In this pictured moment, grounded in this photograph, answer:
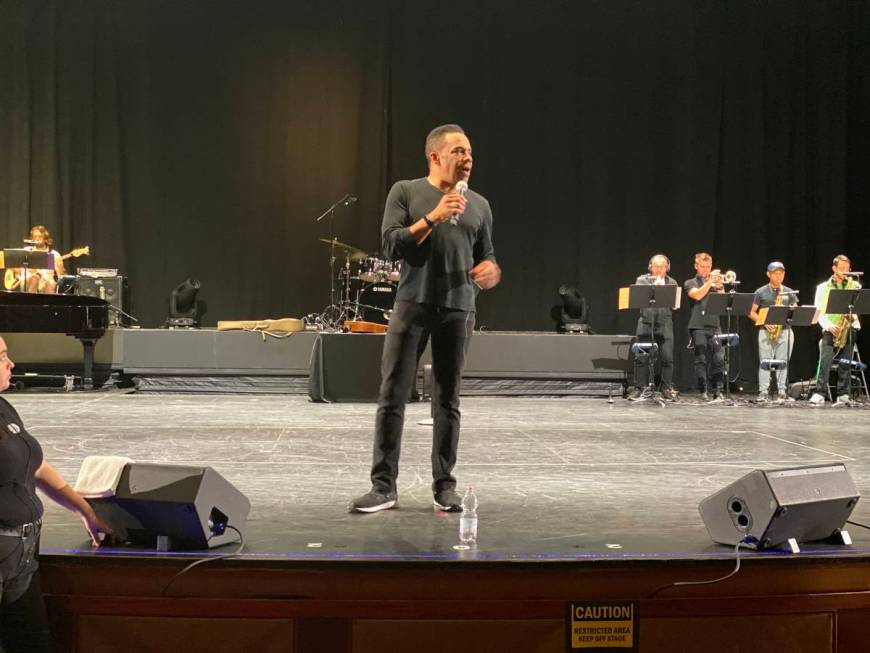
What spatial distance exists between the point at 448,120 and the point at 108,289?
212 inches

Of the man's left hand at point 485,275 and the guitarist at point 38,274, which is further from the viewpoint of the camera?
the guitarist at point 38,274

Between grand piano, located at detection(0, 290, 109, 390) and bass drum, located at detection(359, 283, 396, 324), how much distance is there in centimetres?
358

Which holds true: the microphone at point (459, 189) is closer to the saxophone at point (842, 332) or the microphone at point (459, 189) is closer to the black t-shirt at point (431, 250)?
the black t-shirt at point (431, 250)

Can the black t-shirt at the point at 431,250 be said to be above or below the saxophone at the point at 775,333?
above

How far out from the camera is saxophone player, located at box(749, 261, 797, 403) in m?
10.4

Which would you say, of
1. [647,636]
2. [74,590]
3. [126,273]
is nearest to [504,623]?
[647,636]

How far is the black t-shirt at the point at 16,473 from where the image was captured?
2.36 metres

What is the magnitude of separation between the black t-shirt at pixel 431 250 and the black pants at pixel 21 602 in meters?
1.69

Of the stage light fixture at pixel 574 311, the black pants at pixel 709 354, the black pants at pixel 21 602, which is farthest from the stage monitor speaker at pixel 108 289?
the black pants at pixel 21 602

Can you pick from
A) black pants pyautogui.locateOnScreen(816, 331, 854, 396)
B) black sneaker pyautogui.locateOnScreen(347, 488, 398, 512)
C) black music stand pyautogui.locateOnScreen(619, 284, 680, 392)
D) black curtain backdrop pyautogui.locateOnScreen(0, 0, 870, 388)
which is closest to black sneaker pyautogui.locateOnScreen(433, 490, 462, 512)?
black sneaker pyautogui.locateOnScreen(347, 488, 398, 512)

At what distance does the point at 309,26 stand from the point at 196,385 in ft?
18.0

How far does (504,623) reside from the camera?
270 cm

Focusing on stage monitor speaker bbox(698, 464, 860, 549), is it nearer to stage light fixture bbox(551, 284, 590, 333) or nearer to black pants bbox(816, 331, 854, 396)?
black pants bbox(816, 331, 854, 396)

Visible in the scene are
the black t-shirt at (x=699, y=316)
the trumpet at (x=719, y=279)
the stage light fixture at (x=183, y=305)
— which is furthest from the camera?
the stage light fixture at (x=183, y=305)
